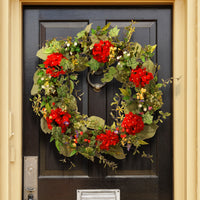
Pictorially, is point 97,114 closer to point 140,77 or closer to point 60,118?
point 60,118

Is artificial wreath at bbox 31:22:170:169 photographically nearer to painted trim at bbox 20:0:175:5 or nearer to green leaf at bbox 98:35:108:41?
green leaf at bbox 98:35:108:41

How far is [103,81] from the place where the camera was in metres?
1.50

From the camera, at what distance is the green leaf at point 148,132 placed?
1481mm

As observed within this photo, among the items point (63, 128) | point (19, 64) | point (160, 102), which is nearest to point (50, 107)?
point (63, 128)

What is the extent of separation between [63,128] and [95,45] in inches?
18.7

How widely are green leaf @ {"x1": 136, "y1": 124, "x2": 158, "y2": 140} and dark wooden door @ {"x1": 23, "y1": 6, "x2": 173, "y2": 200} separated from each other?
0.09 metres

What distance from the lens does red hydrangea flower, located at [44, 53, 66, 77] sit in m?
1.42

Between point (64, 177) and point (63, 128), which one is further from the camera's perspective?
point (64, 177)

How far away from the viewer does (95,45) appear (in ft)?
4.70

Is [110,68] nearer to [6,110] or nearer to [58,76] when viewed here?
[58,76]

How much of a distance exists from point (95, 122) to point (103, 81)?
0.76 feet

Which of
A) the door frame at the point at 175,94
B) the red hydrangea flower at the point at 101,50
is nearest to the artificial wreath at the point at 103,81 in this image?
the red hydrangea flower at the point at 101,50

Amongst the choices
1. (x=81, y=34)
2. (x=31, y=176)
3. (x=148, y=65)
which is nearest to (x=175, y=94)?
(x=148, y=65)

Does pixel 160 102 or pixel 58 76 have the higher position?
pixel 58 76
